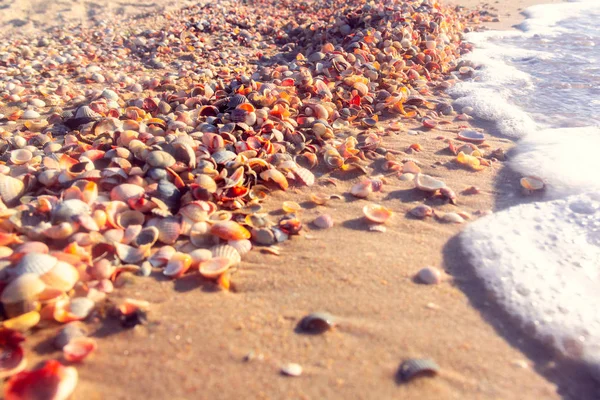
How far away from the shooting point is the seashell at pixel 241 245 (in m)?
2.18

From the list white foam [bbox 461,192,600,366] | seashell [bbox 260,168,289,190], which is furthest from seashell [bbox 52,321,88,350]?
white foam [bbox 461,192,600,366]

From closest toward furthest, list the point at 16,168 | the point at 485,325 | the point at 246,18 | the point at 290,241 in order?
the point at 485,325 < the point at 290,241 < the point at 16,168 < the point at 246,18

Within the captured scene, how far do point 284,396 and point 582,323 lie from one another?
1.35 m

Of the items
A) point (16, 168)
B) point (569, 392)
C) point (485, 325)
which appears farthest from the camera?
point (16, 168)

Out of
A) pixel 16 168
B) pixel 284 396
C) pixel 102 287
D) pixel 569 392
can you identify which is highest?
pixel 16 168

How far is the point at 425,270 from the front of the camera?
2074 mm

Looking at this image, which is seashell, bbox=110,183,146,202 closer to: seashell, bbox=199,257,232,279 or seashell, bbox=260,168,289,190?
seashell, bbox=199,257,232,279

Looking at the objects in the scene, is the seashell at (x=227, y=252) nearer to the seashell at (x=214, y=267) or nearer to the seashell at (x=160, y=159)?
the seashell at (x=214, y=267)

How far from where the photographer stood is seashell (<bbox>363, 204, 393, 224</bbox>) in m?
2.45

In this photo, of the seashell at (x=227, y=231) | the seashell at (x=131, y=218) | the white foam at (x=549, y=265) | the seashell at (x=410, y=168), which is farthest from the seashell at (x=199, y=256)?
the seashell at (x=410, y=168)

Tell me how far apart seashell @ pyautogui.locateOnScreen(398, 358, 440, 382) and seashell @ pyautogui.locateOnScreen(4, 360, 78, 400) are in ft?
3.76

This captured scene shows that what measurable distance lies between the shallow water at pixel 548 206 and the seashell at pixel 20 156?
2780 mm

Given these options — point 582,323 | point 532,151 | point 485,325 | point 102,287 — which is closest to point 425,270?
point 485,325

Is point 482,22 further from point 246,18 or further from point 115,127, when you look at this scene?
point 115,127
